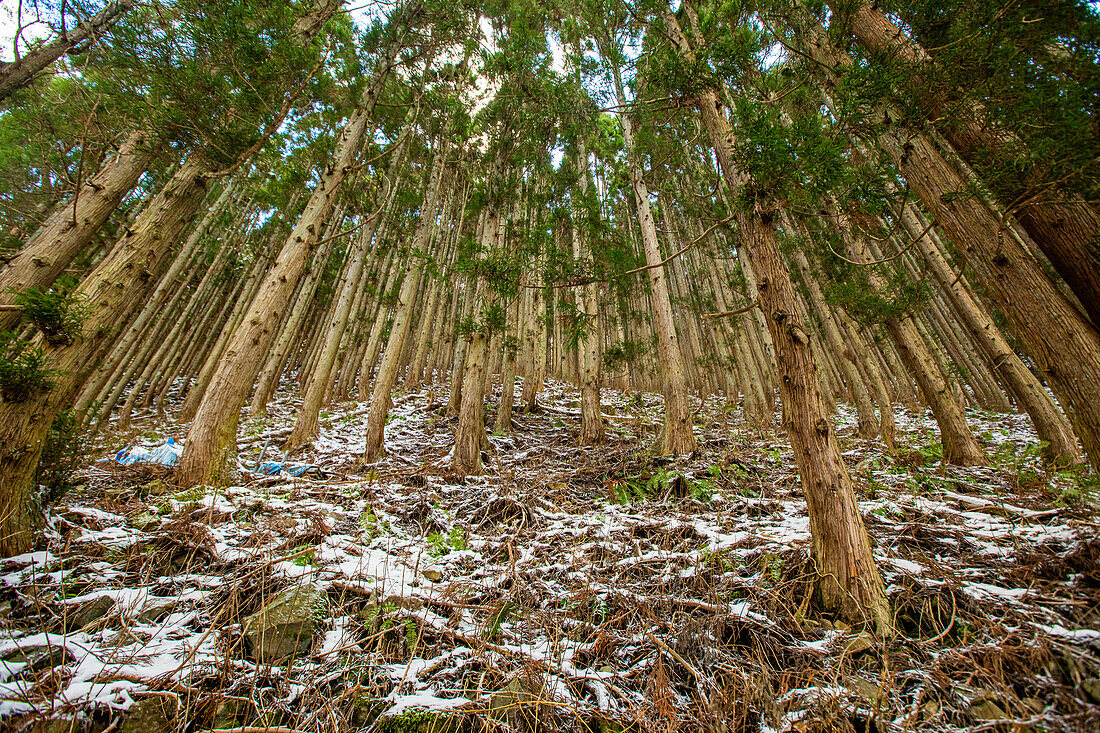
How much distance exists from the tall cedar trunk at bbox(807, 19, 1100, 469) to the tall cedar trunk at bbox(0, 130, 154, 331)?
861 cm

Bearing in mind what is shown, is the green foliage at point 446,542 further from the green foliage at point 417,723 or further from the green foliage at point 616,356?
the green foliage at point 616,356

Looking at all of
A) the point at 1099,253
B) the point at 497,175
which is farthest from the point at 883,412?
the point at 497,175

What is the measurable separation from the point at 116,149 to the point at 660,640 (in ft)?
26.2

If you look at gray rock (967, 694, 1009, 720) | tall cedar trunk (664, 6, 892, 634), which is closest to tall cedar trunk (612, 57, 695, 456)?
tall cedar trunk (664, 6, 892, 634)

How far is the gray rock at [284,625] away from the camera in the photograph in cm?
199

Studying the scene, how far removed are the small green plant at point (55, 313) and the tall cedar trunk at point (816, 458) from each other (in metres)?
5.82

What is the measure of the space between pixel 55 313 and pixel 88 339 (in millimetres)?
434

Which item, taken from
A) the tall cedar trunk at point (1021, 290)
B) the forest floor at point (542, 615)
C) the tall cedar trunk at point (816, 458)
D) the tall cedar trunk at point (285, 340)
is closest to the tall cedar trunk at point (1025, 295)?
the tall cedar trunk at point (1021, 290)

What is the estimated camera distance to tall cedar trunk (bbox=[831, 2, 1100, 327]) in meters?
2.90

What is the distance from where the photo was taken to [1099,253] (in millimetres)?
2844

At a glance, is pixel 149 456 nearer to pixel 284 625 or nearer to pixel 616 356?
pixel 284 625

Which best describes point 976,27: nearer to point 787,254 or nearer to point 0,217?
point 787,254

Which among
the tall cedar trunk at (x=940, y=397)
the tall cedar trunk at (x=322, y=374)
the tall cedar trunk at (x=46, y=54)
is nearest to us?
Answer: the tall cedar trunk at (x=46, y=54)

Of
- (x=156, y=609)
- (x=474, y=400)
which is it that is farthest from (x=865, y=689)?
(x=474, y=400)
